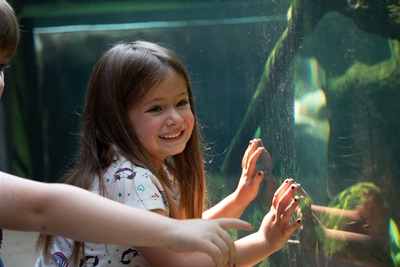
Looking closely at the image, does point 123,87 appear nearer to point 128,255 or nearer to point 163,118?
point 163,118

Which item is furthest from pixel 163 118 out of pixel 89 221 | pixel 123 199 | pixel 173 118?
pixel 89 221

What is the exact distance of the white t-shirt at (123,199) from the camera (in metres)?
1.59

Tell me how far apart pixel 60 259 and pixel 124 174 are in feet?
0.94

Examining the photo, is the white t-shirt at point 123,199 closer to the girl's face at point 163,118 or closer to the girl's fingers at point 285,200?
the girl's face at point 163,118

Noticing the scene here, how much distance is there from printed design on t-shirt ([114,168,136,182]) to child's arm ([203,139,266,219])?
446 millimetres

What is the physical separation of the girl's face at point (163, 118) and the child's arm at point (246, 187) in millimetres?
243

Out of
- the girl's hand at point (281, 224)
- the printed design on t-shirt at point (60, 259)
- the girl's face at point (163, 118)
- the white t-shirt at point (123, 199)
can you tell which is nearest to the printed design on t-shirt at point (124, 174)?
the white t-shirt at point (123, 199)

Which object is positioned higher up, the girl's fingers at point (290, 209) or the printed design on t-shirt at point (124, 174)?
the printed design on t-shirt at point (124, 174)

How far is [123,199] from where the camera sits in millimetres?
1604

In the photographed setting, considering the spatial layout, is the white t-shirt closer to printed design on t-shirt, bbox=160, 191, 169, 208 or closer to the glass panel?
printed design on t-shirt, bbox=160, 191, 169, 208

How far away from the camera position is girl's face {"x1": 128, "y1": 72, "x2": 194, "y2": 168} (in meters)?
1.79

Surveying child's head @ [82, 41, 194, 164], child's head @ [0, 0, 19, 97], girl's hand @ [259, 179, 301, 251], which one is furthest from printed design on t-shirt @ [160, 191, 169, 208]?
child's head @ [0, 0, 19, 97]

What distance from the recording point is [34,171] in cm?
490

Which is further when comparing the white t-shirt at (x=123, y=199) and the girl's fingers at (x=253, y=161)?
the girl's fingers at (x=253, y=161)
